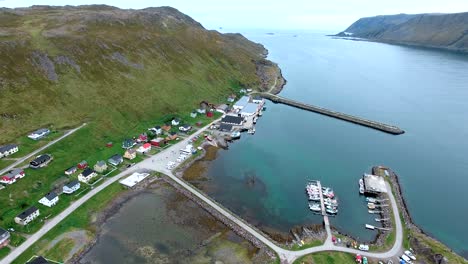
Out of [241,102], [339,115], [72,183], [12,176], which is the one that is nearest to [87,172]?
[72,183]

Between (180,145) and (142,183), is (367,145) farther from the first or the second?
(142,183)

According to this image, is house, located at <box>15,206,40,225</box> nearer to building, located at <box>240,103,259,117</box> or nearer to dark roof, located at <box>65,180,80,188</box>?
dark roof, located at <box>65,180,80,188</box>

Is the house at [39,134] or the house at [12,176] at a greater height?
the house at [39,134]

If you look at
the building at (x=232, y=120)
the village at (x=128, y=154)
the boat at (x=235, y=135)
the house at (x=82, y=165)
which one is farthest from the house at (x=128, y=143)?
the building at (x=232, y=120)

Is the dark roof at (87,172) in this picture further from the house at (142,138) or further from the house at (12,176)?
the house at (142,138)

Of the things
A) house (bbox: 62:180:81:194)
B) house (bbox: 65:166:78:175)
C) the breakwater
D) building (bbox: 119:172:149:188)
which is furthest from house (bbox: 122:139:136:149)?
the breakwater

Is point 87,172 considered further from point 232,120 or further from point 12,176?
point 232,120
